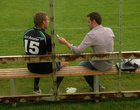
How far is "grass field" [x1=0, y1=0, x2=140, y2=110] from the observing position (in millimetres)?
7254

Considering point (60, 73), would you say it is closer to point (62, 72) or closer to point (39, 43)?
point (62, 72)

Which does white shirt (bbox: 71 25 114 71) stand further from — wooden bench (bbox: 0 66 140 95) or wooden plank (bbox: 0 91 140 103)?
wooden plank (bbox: 0 91 140 103)

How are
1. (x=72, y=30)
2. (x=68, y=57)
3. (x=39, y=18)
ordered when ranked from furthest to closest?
(x=72, y=30)
(x=39, y=18)
(x=68, y=57)

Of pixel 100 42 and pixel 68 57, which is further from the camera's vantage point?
pixel 100 42

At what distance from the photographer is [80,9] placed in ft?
57.4

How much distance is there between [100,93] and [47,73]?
3.06 ft

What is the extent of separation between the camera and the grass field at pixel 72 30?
23.8 feet

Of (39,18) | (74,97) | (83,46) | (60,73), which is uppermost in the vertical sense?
(39,18)

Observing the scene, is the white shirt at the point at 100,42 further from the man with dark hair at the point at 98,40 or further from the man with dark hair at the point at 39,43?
the man with dark hair at the point at 39,43

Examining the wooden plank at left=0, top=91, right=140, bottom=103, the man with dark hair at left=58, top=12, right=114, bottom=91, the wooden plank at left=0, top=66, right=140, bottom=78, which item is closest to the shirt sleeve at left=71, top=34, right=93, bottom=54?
the man with dark hair at left=58, top=12, right=114, bottom=91

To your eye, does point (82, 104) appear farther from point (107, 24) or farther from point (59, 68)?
point (107, 24)

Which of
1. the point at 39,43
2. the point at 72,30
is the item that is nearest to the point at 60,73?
the point at 39,43

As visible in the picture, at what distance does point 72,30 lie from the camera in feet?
44.4

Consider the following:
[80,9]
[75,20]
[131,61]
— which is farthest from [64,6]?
[131,61]
